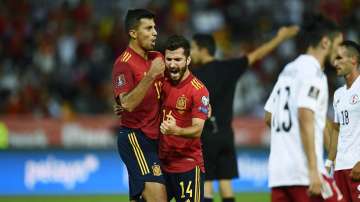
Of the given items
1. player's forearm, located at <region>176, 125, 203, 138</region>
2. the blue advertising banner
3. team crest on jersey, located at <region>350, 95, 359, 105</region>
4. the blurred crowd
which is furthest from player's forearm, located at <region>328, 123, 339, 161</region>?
the blurred crowd

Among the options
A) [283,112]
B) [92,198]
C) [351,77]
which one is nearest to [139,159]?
[283,112]

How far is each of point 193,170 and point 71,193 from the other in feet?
27.9

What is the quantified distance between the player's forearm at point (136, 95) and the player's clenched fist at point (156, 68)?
0.14ft

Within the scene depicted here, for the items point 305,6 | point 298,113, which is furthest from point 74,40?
point 298,113

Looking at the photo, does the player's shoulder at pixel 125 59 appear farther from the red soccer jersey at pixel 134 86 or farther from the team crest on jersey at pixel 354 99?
the team crest on jersey at pixel 354 99

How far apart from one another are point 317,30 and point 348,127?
2.12 meters

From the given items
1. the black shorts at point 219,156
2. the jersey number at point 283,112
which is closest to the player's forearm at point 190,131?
the jersey number at point 283,112

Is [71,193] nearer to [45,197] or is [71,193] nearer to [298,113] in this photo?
[45,197]

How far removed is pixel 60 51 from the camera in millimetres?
18328

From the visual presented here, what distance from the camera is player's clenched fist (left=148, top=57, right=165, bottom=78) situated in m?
7.03

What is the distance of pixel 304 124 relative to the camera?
5.92 m

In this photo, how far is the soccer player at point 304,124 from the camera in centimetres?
594

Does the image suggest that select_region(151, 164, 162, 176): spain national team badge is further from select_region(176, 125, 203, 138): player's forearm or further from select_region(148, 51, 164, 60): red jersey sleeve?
select_region(148, 51, 164, 60): red jersey sleeve

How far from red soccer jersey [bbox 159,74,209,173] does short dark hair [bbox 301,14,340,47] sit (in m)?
1.54
